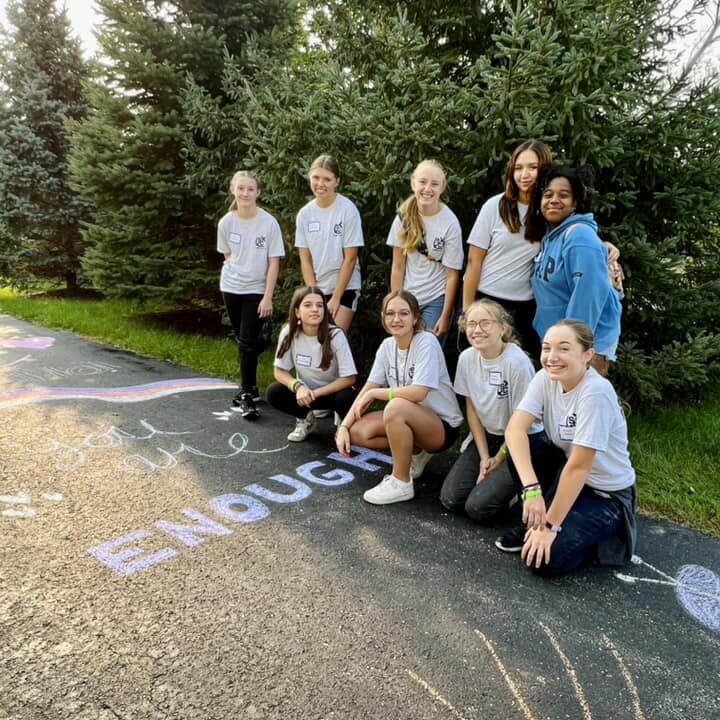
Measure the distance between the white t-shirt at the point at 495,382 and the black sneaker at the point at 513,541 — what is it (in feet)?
2.21

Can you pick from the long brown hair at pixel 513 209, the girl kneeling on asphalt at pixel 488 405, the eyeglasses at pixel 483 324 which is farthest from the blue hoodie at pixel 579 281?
the eyeglasses at pixel 483 324

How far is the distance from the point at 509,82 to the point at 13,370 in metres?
5.41

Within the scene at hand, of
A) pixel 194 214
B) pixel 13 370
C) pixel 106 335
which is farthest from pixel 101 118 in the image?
pixel 13 370

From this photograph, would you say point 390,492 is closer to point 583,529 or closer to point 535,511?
point 535,511

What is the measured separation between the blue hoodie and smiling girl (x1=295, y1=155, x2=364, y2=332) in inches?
62.1

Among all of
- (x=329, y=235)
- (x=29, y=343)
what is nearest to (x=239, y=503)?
(x=329, y=235)

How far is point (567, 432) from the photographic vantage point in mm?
2697

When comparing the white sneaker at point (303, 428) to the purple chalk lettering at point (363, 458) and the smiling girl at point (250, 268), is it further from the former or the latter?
the smiling girl at point (250, 268)

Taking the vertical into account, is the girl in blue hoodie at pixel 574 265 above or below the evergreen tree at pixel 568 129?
below

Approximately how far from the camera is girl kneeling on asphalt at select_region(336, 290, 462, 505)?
10.8 feet

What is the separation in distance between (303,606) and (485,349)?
1.67 meters

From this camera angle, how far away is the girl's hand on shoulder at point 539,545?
2492 millimetres

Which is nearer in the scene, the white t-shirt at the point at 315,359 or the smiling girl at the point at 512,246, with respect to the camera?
the smiling girl at the point at 512,246

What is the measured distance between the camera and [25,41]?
12688 mm
